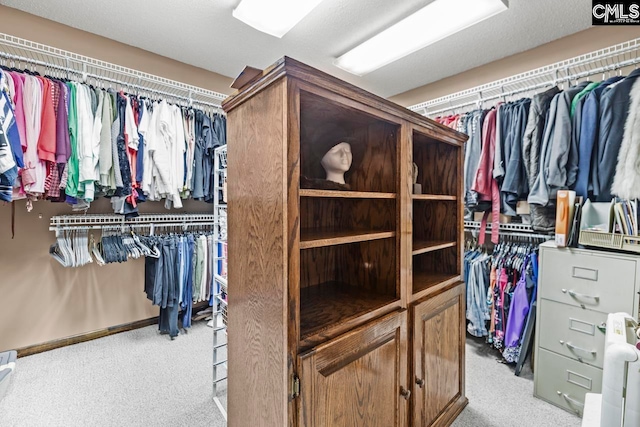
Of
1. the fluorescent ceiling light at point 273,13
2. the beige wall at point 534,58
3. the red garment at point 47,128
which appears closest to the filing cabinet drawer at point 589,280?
the beige wall at point 534,58

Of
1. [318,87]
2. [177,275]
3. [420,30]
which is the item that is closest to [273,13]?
[420,30]

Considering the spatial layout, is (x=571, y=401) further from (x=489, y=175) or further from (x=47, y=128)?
(x=47, y=128)

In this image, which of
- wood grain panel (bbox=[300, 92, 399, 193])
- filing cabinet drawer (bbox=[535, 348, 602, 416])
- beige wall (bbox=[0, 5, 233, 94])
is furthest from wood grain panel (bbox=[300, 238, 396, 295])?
beige wall (bbox=[0, 5, 233, 94])

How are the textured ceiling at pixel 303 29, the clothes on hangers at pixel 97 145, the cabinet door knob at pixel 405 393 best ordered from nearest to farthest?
the cabinet door knob at pixel 405 393
the clothes on hangers at pixel 97 145
the textured ceiling at pixel 303 29

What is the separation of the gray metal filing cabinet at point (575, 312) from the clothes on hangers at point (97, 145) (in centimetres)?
239

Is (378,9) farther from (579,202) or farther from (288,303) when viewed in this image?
(288,303)

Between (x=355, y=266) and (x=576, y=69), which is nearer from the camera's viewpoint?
(x=355, y=266)

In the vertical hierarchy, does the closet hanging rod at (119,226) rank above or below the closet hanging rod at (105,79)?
below

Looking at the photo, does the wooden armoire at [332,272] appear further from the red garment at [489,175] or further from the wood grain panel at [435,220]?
the red garment at [489,175]

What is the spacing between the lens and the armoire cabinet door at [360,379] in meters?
0.93

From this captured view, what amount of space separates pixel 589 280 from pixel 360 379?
1.58m

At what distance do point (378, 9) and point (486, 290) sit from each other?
2427 mm

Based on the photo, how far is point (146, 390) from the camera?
1958mm

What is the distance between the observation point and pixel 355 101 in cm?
107
